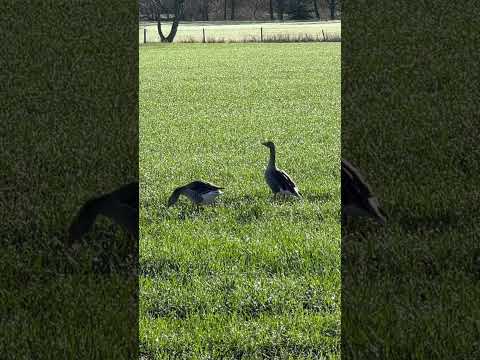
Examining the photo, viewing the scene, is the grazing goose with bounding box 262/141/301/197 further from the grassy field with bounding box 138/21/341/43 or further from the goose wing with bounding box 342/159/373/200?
the grassy field with bounding box 138/21/341/43

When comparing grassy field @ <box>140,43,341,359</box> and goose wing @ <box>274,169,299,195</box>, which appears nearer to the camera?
grassy field @ <box>140,43,341,359</box>

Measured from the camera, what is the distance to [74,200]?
17.5 feet

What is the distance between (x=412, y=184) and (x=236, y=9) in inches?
74.5

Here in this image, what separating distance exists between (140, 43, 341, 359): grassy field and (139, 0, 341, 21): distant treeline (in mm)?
1239

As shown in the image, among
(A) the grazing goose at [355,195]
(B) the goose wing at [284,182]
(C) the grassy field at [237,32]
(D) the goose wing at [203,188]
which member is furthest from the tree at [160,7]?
(C) the grassy field at [237,32]

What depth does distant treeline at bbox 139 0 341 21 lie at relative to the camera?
4492mm

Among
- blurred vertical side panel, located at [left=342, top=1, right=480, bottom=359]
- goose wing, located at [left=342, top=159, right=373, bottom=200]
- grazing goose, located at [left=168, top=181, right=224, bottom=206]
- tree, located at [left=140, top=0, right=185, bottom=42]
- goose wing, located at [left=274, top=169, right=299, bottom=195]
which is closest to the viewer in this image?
goose wing, located at [left=342, top=159, right=373, bottom=200]

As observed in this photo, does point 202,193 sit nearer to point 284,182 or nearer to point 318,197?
point 284,182

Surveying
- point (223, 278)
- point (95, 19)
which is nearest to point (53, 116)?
point (95, 19)

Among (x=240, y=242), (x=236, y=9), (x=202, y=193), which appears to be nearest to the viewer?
(x=236, y=9)

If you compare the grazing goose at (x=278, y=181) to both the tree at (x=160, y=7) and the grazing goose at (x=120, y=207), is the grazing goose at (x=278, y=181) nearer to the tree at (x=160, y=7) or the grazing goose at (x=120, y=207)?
the tree at (x=160, y=7)

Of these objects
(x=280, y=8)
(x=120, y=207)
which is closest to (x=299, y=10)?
(x=280, y=8)

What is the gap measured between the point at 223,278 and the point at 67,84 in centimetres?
558

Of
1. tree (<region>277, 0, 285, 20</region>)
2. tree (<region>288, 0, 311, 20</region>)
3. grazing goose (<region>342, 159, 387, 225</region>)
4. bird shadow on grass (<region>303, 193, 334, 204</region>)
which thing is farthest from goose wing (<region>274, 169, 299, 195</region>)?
grazing goose (<region>342, 159, 387, 225</region>)
